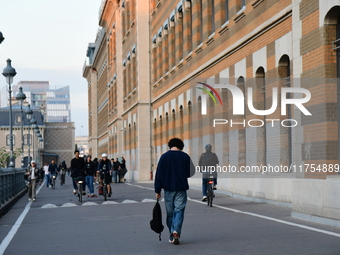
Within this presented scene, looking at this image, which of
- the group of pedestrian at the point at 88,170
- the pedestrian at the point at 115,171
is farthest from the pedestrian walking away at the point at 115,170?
the group of pedestrian at the point at 88,170

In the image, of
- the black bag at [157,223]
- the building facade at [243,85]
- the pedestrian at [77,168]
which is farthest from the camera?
the pedestrian at [77,168]

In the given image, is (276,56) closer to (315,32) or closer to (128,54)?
(315,32)

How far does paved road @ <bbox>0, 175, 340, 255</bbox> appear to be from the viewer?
1014cm

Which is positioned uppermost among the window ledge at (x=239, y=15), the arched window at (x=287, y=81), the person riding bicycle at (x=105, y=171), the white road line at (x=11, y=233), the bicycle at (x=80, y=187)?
the window ledge at (x=239, y=15)

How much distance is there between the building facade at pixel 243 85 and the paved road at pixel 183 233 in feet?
3.91

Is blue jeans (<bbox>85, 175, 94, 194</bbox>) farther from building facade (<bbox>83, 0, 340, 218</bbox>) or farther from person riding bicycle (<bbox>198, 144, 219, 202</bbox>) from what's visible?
person riding bicycle (<bbox>198, 144, 219, 202</bbox>)

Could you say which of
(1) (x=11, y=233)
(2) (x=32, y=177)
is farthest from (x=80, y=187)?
(1) (x=11, y=233)

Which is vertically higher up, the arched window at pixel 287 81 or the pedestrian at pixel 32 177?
the arched window at pixel 287 81

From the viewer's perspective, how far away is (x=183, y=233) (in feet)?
40.3

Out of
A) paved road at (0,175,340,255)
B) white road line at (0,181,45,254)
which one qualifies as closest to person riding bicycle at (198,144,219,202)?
paved road at (0,175,340,255)

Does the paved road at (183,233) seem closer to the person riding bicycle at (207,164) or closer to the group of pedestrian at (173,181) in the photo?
the group of pedestrian at (173,181)

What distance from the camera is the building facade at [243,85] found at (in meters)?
14.2

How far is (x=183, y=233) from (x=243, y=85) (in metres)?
11.8

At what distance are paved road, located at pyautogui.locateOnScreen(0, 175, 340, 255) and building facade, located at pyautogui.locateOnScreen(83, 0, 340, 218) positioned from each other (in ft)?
3.91
